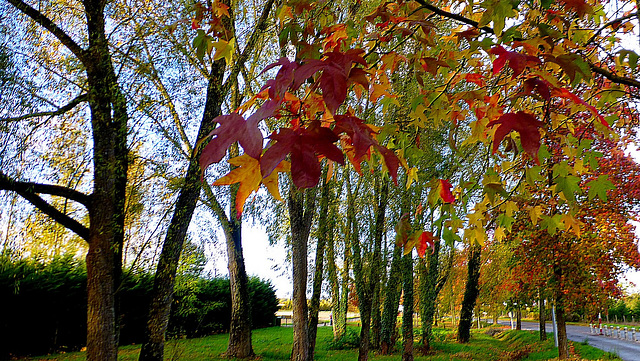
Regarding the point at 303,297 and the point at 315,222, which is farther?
the point at 315,222

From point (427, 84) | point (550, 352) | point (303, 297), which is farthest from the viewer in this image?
point (550, 352)

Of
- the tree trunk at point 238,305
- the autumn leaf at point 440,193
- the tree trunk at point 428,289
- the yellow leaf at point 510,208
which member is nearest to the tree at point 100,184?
the tree trunk at point 238,305

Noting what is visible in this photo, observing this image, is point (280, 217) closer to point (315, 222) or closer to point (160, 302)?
point (315, 222)

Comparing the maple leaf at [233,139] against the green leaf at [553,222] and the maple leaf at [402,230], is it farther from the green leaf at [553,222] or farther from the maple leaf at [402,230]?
the green leaf at [553,222]

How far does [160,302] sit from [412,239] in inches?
166

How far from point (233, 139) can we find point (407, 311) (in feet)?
26.7

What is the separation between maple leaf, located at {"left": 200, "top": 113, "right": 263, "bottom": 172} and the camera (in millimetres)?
576

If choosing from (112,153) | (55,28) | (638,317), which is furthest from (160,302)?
(638,317)

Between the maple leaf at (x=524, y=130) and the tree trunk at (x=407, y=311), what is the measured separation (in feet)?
23.4

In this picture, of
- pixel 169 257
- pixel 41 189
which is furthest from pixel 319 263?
pixel 41 189

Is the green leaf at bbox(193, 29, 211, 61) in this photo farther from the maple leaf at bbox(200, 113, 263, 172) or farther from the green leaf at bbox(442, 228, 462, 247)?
the green leaf at bbox(442, 228, 462, 247)

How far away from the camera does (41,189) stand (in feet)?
15.3

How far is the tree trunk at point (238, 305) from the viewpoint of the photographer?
827cm

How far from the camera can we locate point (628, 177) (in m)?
6.60
